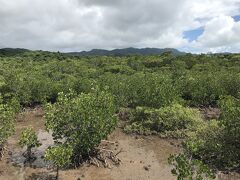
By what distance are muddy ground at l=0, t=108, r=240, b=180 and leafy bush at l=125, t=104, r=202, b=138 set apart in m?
0.85

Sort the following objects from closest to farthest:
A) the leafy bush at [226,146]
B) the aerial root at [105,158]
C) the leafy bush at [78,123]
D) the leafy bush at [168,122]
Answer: the leafy bush at [78,123] < the leafy bush at [226,146] < the aerial root at [105,158] < the leafy bush at [168,122]

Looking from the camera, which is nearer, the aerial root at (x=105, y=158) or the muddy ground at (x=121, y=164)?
the muddy ground at (x=121, y=164)

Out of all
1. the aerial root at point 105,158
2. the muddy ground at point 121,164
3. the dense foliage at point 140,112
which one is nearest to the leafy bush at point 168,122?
the dense foliage at point 140,112

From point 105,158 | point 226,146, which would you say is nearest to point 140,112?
point 105,158

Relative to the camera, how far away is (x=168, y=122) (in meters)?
25.0

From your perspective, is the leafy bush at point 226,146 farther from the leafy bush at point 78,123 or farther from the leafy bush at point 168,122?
the leafy bush at point 78,123

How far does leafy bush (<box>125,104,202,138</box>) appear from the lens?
2470 centimetres

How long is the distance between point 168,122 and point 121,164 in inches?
261

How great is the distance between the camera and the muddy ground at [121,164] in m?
17.9

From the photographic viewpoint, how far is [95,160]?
1938cm

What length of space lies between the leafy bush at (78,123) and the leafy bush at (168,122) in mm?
6502

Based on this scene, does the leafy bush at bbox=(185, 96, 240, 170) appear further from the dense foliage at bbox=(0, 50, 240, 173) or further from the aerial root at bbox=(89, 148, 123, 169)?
the aerial root at bbox=(89, 148, 123, 169)

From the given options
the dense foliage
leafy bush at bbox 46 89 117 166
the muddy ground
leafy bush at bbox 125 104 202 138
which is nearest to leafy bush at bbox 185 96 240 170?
the dense foliage

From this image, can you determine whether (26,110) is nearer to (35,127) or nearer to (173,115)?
(35,127)
